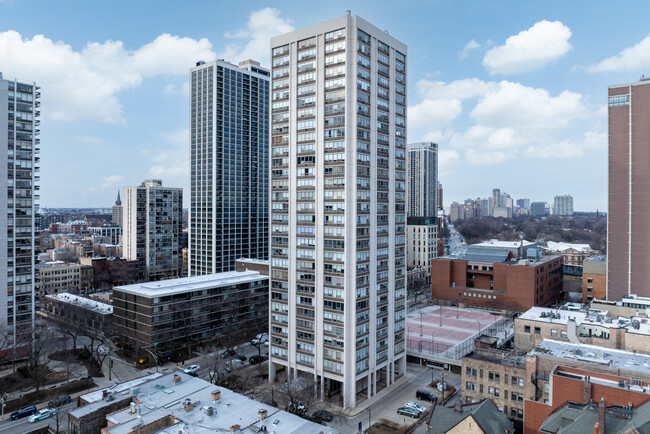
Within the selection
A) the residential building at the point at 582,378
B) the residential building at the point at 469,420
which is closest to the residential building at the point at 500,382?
the residential building at the point at 582,378

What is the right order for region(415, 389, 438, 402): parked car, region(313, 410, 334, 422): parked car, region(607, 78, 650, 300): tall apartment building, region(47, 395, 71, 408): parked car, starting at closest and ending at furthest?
region(313, 410, 334, 422): parked car < region(47, 395, 71, 408): parked car < region(415, 389, 438, 402): parked car < region(607, 78, 650, 300): tall apartment building

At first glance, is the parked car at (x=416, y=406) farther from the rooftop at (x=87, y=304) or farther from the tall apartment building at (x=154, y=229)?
the tall apartment building at (x=154, y=229)

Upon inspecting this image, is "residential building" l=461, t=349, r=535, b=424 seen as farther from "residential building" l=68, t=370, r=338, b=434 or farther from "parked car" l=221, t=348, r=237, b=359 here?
"parked car" l=221, t=348, r=237, b=359

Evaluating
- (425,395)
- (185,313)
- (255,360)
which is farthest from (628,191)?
(185,313)

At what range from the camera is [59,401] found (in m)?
61.0

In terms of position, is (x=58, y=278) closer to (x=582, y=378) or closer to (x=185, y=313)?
(x=185, y=313)

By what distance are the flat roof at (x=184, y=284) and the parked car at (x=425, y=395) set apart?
45.0 meters

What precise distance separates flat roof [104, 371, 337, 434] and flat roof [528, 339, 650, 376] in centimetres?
3329

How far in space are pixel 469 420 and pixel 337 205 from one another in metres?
32.8

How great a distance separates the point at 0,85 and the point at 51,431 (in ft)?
215

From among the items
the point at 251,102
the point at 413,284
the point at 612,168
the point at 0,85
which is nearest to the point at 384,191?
the point at 612,168

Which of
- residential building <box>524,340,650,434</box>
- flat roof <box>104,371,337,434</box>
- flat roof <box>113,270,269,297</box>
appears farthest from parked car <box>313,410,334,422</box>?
flat roof <box>113,270,269,297</box>

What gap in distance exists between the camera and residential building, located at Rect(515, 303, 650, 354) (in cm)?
6062

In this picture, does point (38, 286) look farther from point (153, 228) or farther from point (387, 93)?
point (387, 93)
